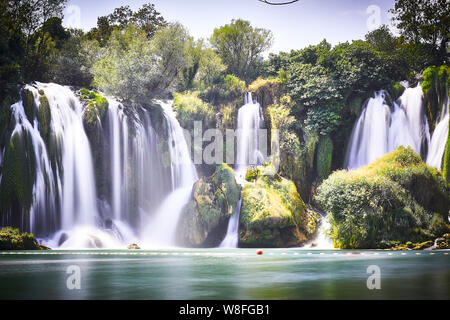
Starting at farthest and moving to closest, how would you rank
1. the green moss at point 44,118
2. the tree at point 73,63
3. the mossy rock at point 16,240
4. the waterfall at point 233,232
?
the tree at point 73,63 < the waterfall at point 233,232 < the green moss at point 44,118 < the mossy rock at point 16,240

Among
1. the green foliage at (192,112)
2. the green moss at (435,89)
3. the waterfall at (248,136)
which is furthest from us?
the green foliage at (192,112)

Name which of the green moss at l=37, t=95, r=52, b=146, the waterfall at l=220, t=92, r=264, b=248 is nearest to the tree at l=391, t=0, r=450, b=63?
the waterfall at l=220, t=92, r=264, b=248

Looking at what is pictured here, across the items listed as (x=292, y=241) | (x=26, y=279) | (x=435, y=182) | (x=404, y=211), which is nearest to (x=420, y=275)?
(x=26, y=279)

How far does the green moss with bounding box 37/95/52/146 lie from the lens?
883 inches

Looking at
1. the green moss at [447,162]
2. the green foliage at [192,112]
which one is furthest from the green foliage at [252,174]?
the green moss at [447,162]

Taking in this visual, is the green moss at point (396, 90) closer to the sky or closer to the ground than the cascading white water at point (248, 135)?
closer to the sky

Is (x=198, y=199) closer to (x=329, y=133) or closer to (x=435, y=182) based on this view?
(x=329, y=133)

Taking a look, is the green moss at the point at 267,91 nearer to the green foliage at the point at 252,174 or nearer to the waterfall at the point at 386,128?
the waterfall at the point at 386,128

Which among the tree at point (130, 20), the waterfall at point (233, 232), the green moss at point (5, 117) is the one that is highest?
the tree at point (130, 20)

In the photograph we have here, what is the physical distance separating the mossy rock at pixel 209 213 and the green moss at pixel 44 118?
797 cm

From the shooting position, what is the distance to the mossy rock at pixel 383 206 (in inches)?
747

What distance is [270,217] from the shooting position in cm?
2355

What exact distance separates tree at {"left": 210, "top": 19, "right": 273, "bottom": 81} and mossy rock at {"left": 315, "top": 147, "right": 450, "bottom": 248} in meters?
16.9

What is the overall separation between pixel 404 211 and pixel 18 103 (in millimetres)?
18179
